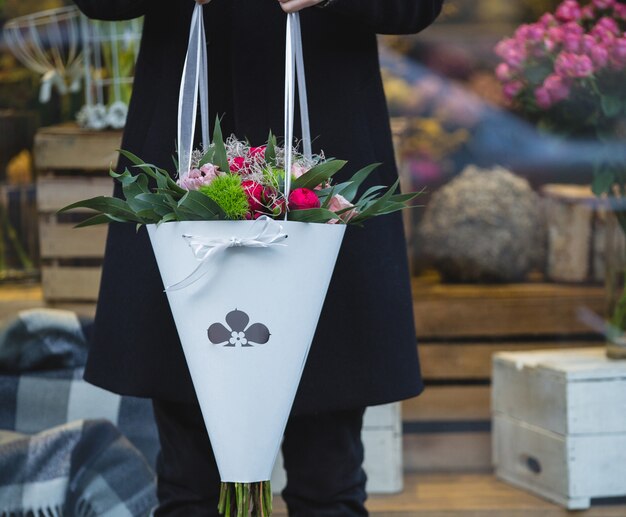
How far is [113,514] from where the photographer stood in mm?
1852

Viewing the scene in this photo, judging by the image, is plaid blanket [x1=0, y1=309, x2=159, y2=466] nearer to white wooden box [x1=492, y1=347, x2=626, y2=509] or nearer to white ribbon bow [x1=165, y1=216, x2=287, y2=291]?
white wooden box [x1=492, y1=347, x2=626, y2=509]

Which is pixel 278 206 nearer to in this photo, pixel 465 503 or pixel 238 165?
pixel 238 165

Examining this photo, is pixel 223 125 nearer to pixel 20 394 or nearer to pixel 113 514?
pixel 113 514

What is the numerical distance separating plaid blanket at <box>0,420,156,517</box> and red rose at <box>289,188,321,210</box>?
2.97 feet

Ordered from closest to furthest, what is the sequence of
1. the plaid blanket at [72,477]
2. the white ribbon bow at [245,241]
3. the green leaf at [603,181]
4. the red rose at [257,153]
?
the white ribbon bow at [245,241]
the red rose at [257,153]
the plaid blanket at [72,477]
the green leaf at [603,181]

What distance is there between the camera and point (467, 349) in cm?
263

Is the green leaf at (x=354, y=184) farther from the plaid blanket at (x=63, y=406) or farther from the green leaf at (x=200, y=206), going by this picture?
the plaid blanket at (x=63, y=406)

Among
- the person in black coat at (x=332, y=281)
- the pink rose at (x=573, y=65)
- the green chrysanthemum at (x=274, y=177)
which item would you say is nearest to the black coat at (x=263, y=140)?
the person in black coat at (x=332, y=281)

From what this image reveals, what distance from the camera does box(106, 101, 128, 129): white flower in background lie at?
2590 millimetres

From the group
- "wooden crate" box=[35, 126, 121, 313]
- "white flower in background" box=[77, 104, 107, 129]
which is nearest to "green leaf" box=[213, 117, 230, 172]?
"wooden crate" box=[35, 126, 121, 313]

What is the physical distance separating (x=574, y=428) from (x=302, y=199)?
4.19ft

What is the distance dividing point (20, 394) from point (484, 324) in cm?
114

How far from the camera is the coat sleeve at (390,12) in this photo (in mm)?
1318

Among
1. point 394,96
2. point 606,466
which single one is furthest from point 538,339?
point 394,96
